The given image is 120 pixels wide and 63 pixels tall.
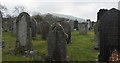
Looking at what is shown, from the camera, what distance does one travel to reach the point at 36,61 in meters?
12.1

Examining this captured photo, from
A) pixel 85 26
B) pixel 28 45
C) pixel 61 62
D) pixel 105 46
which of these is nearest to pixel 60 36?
pixel 61 62

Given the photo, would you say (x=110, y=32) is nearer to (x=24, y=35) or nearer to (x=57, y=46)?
(x=57, y=46)

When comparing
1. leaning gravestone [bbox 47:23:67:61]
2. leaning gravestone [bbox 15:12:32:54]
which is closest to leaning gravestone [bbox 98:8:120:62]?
leaning gravestone [bbox 47:23:67:61]

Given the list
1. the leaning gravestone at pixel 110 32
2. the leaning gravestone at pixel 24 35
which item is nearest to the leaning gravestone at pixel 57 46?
the leaning gravestone at pixel 110 32

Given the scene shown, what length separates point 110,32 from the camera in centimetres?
1159

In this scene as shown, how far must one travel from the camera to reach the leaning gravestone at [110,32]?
11562 mm

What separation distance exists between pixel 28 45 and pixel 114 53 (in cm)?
523

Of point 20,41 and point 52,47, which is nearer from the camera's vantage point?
point 52,47

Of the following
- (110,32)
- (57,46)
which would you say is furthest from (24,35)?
(110,32)

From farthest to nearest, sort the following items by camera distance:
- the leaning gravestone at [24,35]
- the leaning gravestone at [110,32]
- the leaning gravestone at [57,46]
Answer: the leaning gravestone at [24,35] < the leaning gravestone at [57,46] < the leaning gravestone at [110,32]

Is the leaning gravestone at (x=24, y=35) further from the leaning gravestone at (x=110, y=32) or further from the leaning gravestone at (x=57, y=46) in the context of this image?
the leaning gravestone at (x=110, y=32)

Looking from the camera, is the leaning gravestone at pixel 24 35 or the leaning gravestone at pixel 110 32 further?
the leaning gravestone at pixel 24 35

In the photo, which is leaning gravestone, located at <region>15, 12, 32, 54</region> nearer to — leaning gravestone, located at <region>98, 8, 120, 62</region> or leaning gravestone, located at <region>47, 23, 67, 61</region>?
leaning gravestone, located at <region>47, 23, 67, 61</region>

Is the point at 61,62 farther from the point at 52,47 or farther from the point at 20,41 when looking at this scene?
the point at 20,41
